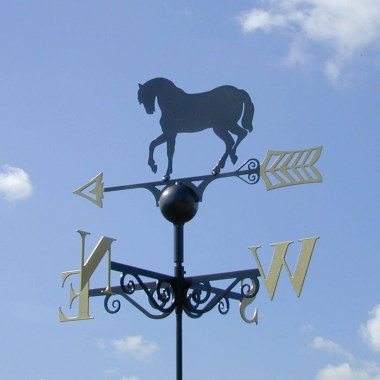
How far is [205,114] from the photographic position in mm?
4277

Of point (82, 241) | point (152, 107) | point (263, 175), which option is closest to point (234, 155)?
point (263, 175)

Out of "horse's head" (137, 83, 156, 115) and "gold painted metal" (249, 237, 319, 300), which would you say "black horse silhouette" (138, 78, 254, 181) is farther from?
"gold painted metal" (249, 237, 319, 300)

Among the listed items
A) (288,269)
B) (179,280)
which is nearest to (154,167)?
(179,280)

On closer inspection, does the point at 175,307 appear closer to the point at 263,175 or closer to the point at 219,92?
the point at 263,175

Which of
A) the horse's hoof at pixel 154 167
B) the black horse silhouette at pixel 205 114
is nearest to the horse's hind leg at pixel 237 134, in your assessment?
the black horse silhouette at pixel 205 114

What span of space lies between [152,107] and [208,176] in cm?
62

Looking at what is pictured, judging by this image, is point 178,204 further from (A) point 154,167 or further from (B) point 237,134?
(B) point 237,134

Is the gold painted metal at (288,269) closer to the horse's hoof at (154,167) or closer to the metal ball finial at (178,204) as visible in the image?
the metal ball finial at (178,204)

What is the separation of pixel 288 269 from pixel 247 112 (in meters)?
0.96

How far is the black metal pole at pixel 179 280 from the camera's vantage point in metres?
3.58

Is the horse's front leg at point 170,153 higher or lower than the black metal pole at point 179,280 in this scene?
higher

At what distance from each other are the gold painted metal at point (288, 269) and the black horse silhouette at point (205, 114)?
65 cm

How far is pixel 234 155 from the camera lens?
4.23m

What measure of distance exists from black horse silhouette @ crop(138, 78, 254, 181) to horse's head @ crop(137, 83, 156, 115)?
0.05 meters
